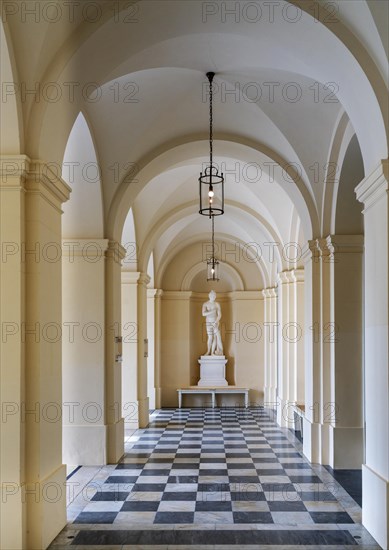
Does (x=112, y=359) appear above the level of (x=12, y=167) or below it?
below

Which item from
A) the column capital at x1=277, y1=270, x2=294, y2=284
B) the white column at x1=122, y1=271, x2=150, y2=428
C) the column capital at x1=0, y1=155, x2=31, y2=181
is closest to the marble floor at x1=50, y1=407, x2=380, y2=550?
the white column at x1=122, y1=271, x2=150, y2=428

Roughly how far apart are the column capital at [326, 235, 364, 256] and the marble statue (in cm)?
1152

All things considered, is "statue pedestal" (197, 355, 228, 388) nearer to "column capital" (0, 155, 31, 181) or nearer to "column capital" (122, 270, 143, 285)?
"column capital" (122, 270, 143, 285)

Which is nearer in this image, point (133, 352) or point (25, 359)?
point (25, 359)

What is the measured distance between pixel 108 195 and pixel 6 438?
18.1 feet

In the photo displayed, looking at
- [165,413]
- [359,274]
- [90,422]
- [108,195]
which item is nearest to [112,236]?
[108,195]

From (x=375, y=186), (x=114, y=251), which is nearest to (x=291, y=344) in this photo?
(x=114, y=251)

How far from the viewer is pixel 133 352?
14.3m

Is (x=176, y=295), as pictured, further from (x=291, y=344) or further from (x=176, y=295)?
(x=291, y=344)

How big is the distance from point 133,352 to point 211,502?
22.6ft

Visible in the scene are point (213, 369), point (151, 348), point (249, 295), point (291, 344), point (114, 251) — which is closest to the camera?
point (114, 251)

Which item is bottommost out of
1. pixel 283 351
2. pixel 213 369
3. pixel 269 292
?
pixel 213 369

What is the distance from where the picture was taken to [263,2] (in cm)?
641

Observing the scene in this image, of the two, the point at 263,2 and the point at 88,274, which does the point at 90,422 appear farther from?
the point at 263,2
